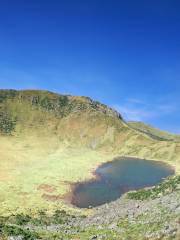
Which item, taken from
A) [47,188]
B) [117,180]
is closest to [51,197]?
[47,188]

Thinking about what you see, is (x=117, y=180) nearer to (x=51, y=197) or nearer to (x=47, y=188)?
(x=47, y=188)

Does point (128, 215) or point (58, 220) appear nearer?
point (128, 215)

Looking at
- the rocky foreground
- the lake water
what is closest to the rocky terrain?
the rocky foreground

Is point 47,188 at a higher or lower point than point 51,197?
higher

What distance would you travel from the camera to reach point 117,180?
134 meters

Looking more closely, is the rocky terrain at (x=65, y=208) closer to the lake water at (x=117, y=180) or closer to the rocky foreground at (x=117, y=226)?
the rocky foreground at (x=117, y=226)

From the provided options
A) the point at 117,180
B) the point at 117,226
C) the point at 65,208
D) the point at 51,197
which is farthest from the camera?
the point at 117,180

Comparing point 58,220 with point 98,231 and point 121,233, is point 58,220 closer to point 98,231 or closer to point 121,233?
point 98,231

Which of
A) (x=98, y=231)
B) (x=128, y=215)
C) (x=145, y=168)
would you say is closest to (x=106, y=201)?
(x=128, y=215)

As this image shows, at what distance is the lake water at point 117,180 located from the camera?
334 feet

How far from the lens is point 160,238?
40500 mm

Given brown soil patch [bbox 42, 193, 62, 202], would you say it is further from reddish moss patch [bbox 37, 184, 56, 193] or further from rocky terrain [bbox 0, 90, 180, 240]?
reddish moss patch [bbox 37, 184, 56, 193]

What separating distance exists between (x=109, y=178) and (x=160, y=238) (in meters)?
95.3

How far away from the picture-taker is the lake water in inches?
4006
